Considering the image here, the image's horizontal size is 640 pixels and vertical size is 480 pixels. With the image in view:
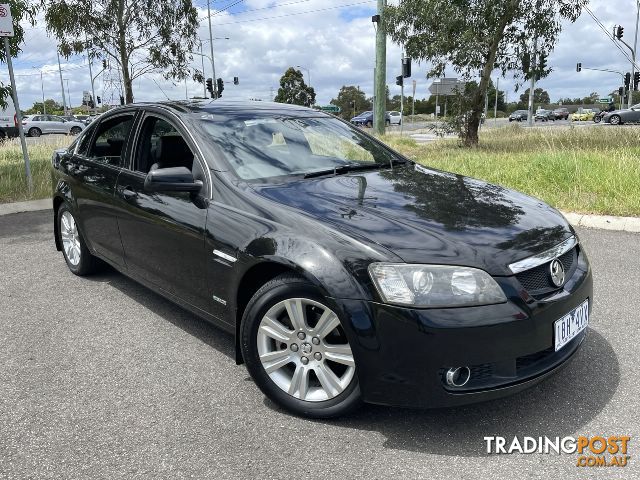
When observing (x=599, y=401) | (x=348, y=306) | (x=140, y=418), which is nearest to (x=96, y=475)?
(x=140, y=418)

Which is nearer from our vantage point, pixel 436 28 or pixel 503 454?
pixel 503 454

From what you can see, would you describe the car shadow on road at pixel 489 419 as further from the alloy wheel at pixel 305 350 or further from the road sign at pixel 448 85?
the road sign at pixel 448 85

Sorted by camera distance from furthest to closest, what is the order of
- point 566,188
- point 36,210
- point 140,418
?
point 36,210
point 566,188
point 140,418

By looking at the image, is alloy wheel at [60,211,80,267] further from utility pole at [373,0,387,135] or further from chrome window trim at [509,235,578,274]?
utility pole at [373,0,387,135]

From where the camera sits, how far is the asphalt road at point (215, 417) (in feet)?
7.79

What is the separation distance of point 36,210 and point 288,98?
65.3 metres

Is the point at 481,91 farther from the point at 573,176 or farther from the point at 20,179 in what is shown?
the point at 20,179

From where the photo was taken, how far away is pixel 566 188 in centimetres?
769

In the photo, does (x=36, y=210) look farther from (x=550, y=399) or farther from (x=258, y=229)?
(x=550, y=399)

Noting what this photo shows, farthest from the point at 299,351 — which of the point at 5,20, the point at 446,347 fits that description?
the point at 5,20

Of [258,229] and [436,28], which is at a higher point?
[436,28]

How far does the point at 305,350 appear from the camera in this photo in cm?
268

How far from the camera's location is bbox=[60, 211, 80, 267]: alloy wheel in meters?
4.93

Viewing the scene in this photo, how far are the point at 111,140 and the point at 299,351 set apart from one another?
2.64 metres
